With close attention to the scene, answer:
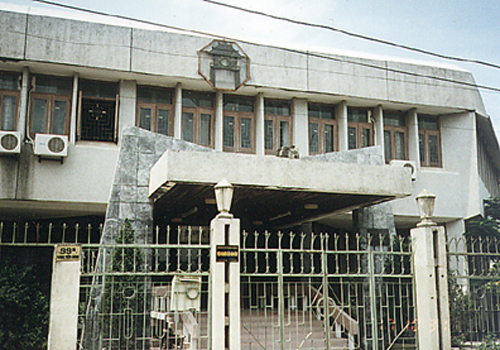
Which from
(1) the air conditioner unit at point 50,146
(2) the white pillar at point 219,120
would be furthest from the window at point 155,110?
(1) the air conditioner unit at point 50,146

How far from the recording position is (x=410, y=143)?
1764 cm

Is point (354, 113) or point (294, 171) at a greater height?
point (354, 113)

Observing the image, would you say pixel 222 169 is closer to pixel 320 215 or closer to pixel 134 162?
pixel 134 162

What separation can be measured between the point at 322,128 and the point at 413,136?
9.78 ft

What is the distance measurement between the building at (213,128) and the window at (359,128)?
0.04m

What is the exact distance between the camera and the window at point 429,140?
17.8m

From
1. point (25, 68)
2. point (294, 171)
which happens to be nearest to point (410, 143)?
point (294, 171)

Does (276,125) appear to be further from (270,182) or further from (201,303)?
(201,303)

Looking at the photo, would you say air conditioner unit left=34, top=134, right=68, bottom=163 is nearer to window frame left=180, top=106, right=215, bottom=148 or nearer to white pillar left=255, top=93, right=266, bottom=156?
window frame left=180, top=106, right=215, bottom=148

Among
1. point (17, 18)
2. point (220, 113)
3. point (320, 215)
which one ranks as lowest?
point (320, 215)

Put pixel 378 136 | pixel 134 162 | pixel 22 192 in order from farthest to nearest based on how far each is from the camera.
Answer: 1. pixel 378 136
2. pixel 22 192
3. pixel 134 162

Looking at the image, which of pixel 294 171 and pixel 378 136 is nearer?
pixel 294 171

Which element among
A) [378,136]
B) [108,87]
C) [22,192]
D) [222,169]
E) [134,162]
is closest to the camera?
[222,169]

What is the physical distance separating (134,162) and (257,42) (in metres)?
6.55
